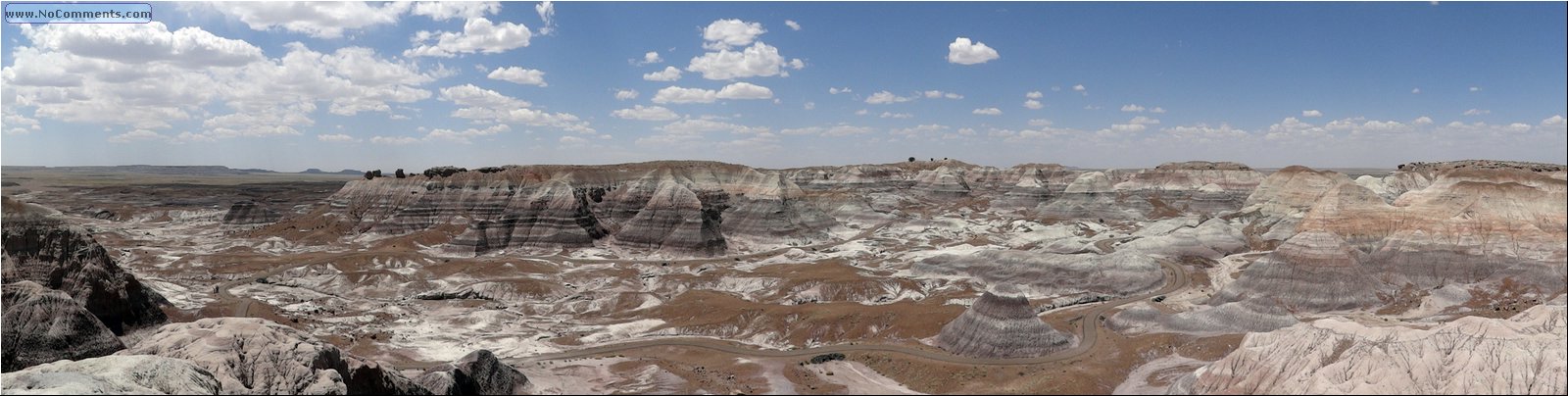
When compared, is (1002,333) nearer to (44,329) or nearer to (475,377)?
(475,377)

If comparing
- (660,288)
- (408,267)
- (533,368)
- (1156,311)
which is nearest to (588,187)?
(408,267)

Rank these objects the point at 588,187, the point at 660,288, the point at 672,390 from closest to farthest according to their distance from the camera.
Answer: the point at 672,390, the point at 660,288, the point at 588,187

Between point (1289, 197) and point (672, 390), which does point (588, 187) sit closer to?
point (672, 390)

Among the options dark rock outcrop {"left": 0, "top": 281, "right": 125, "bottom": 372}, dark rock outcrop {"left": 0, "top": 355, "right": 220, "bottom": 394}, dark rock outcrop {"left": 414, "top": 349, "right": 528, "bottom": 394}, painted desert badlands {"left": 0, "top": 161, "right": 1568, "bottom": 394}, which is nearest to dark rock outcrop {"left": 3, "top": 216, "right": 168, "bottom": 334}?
painted desert badlands {"left": 0, "top": 161, "right": 1568, "bottom": 394}

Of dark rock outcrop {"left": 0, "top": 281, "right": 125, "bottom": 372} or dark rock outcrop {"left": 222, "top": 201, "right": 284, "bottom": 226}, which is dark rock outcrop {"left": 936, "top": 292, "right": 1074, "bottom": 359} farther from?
dark rock outcrop {"left": 222, "top": 201, "right": 284, "bottom": 226}

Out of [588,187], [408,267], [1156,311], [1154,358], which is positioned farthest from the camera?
[588,187]

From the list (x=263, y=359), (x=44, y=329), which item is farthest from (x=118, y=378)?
(x=44, y=329)
